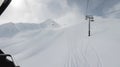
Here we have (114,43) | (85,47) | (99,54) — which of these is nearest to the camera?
(99,54)

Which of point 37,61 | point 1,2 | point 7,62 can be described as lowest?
point 37,61

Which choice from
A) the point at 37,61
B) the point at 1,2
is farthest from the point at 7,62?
the point at 37,61

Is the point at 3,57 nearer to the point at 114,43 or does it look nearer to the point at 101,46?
the point at 101,46

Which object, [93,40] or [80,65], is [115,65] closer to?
[80,65]

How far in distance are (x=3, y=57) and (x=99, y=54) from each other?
169 ft

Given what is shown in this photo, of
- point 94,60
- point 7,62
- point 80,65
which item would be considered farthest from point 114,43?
point 7,62

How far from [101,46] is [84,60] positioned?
15607 mm

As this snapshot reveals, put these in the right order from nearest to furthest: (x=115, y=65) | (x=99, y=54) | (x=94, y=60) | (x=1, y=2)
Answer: (x=1, y=2) → (x=115, y=65) → (x=94, y=60) → (x=99, y=54)

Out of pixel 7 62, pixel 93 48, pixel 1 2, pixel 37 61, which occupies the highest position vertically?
pixel 1 2

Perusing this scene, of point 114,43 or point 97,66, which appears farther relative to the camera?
point 114,43

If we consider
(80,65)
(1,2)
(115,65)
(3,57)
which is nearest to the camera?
(1,2)

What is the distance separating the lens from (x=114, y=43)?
6388 cm

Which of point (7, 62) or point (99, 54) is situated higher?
point (7, 62)

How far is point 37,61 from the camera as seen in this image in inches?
2527
